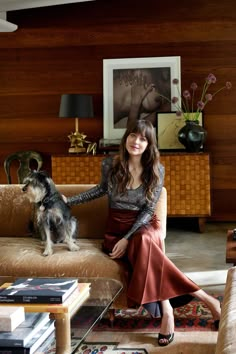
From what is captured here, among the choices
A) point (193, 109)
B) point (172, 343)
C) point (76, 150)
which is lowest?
point (172, 343)

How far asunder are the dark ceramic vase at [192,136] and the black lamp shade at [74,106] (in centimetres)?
108

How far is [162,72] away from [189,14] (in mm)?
722

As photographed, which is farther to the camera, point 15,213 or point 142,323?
point 15,213

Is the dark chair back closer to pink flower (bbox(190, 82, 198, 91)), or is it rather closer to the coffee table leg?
pink flower (bbox(190, 82, 198, 91))

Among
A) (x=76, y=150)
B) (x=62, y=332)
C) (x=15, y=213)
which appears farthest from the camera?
(x=76, y=150)

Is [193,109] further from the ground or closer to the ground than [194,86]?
closer to the ground

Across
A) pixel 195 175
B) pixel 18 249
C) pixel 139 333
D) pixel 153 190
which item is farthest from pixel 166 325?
pixel 195 175

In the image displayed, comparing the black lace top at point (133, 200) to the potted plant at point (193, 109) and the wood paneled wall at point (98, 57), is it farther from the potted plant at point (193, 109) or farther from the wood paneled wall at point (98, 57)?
the wood paneled wall at point (98, 57)

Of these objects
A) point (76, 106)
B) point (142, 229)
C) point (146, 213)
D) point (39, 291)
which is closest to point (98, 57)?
point (76, 106)

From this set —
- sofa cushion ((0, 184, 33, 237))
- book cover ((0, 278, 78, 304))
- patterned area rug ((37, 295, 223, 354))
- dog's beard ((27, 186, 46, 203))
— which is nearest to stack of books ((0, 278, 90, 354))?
book cover ((0, 278, 78, 304))

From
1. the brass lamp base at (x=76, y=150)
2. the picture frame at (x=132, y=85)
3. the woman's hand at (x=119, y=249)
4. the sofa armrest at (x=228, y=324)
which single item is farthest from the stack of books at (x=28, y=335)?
the picture frame at (x=132, y=85)

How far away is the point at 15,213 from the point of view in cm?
382

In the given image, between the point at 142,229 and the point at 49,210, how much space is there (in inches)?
24.1

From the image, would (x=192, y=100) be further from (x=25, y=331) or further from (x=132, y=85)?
(x=25, y=331)
